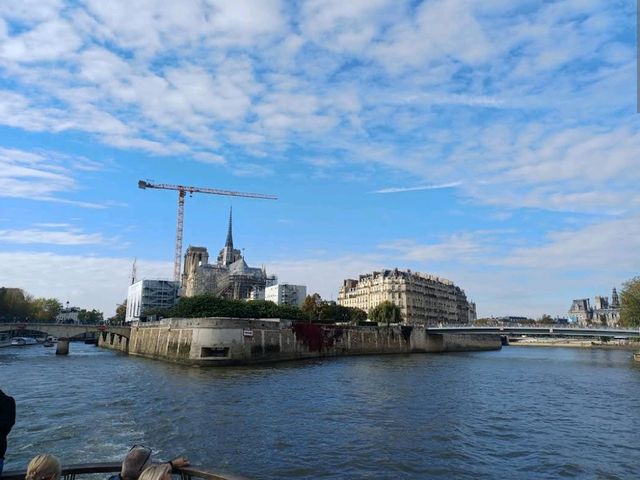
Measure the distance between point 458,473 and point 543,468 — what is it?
3.52 meters

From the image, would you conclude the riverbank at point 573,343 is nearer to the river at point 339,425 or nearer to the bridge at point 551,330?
the bridge at point 551,330

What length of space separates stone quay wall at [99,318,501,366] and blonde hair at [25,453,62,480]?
171 feet

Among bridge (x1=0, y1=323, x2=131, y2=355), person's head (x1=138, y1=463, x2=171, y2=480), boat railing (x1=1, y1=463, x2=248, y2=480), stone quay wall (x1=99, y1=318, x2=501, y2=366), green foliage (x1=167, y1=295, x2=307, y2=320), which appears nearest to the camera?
person's head (x1=138, y1=463, x2=171, y2=480)

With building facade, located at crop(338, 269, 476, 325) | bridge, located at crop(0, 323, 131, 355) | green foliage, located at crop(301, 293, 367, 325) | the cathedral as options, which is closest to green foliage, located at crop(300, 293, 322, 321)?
green foliage, located at crop(301, 293, 367, 325)

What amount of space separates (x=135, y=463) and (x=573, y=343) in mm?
192031

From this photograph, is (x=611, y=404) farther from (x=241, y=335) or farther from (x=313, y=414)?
(x=241, y=335)

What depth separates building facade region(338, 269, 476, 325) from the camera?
6166 inches

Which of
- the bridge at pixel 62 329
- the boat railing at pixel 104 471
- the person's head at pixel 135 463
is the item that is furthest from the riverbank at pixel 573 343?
the person's head at pixel 135 463

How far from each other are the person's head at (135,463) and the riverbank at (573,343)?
16762 centimetres

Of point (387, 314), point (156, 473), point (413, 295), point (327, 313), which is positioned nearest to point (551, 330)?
point (387, 314)

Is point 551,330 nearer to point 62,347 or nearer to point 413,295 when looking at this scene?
point 413,295

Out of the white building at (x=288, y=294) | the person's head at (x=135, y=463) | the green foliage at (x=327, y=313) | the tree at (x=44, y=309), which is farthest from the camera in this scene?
the white building at (x=288, y=294)

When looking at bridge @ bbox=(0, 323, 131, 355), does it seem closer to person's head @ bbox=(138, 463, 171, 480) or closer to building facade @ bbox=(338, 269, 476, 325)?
building facade @ bbox=(338, 269, 476, 325)

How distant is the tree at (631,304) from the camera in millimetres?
83062
